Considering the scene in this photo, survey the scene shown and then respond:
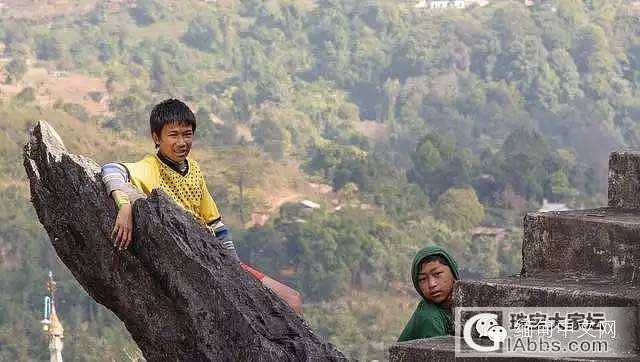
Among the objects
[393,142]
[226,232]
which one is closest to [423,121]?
[393,142]

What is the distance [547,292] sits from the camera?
442 cm

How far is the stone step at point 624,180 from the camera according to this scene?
4859 mm

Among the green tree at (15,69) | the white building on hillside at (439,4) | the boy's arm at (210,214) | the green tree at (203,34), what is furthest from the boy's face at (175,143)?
the white building on hillside at (439,4)

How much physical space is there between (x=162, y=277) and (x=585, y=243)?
3.45 ft

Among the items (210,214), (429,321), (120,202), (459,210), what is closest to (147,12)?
(459,210)

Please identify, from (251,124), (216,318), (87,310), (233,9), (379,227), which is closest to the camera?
(216,318)

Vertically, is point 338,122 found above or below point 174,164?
above

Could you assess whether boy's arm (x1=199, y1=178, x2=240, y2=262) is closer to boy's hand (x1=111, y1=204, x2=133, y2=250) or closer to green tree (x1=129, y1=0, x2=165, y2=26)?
boy's hand (x1=111, y1=204, x2=133, y2=250)

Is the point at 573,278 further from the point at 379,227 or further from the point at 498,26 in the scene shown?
the point at 498,26

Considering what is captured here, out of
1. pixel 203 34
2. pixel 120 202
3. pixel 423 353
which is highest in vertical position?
pixel 203 34

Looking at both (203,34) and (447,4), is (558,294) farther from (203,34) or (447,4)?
(447,4)

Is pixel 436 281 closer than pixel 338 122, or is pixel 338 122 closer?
pixel 436 281

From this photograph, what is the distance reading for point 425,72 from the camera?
107m

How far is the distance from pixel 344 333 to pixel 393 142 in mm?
36152
